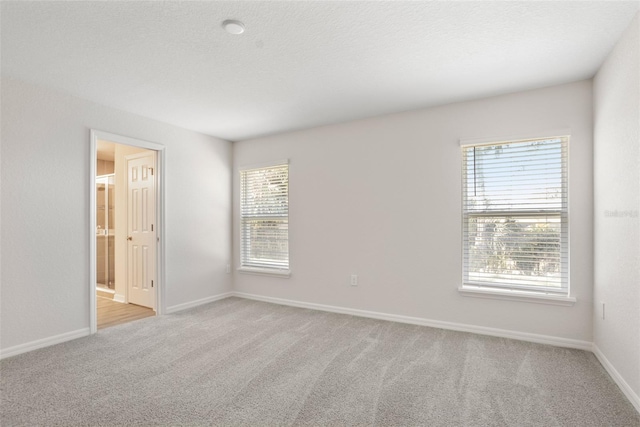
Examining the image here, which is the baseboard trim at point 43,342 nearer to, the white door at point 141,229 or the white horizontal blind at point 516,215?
the white door at point 141,229

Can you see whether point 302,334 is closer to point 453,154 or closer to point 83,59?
point 453,154

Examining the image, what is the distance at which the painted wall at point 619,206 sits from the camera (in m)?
2.07

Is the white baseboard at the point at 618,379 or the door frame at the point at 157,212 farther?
the door frame at the point at 157,212

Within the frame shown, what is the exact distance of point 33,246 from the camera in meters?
2.99

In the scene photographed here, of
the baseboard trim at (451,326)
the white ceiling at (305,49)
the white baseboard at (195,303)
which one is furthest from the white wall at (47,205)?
the baseboard trim at (451,326)

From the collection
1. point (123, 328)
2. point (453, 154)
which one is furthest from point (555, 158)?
point (123, 328)

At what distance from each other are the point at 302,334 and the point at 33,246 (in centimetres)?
264

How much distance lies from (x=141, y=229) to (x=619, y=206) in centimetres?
509

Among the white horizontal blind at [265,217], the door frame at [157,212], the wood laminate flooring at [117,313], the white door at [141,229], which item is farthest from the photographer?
the white horizontal blind at [265,217]

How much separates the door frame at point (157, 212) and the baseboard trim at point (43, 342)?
11 centimetres

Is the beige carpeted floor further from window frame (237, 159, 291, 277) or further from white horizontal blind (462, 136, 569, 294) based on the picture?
window frame (237, 159, 291, 277)

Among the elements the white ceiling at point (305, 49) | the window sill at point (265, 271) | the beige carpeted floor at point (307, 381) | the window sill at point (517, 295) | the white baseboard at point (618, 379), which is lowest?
the beige carpeted floor at point (307, 381)

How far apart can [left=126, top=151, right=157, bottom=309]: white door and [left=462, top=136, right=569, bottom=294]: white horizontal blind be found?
383 cm

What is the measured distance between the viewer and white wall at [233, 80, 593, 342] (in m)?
2.96
